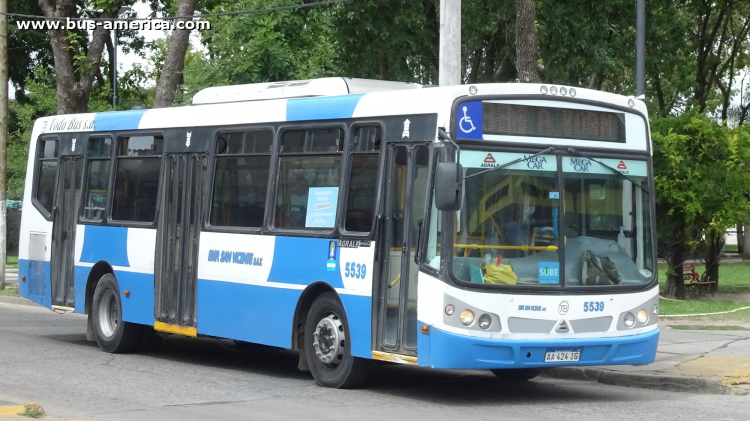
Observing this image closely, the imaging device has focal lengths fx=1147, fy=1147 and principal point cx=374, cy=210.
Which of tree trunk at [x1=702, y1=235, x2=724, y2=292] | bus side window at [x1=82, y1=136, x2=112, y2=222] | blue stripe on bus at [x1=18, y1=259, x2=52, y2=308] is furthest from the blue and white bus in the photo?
tree trunk at [x1=702, y1=235, x2=724, y2=292]

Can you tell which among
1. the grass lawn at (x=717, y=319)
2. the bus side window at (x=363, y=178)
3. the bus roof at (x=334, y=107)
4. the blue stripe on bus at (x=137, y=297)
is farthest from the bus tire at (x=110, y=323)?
the grass lawn at (x=717, y=319)

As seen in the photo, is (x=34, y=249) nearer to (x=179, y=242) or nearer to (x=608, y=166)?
(x=179, y=242)

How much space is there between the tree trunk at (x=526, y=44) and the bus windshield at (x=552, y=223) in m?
8.26

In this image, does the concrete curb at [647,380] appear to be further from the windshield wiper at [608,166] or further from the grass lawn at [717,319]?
the grass lawn at [717,319]

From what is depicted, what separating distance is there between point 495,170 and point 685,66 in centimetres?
2992

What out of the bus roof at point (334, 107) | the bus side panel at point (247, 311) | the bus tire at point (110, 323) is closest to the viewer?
the bus roof at point (334, 107)

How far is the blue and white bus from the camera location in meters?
10.4

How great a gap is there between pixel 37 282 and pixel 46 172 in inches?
65.2

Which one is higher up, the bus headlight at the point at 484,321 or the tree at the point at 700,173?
the tree at the point at 700,173

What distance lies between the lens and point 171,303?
14.3 m

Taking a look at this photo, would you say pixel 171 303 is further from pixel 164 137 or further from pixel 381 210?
pixel 381 210

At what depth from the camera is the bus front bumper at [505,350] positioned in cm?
1022

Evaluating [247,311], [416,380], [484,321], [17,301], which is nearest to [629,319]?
[484,321]

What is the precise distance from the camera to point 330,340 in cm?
1172
